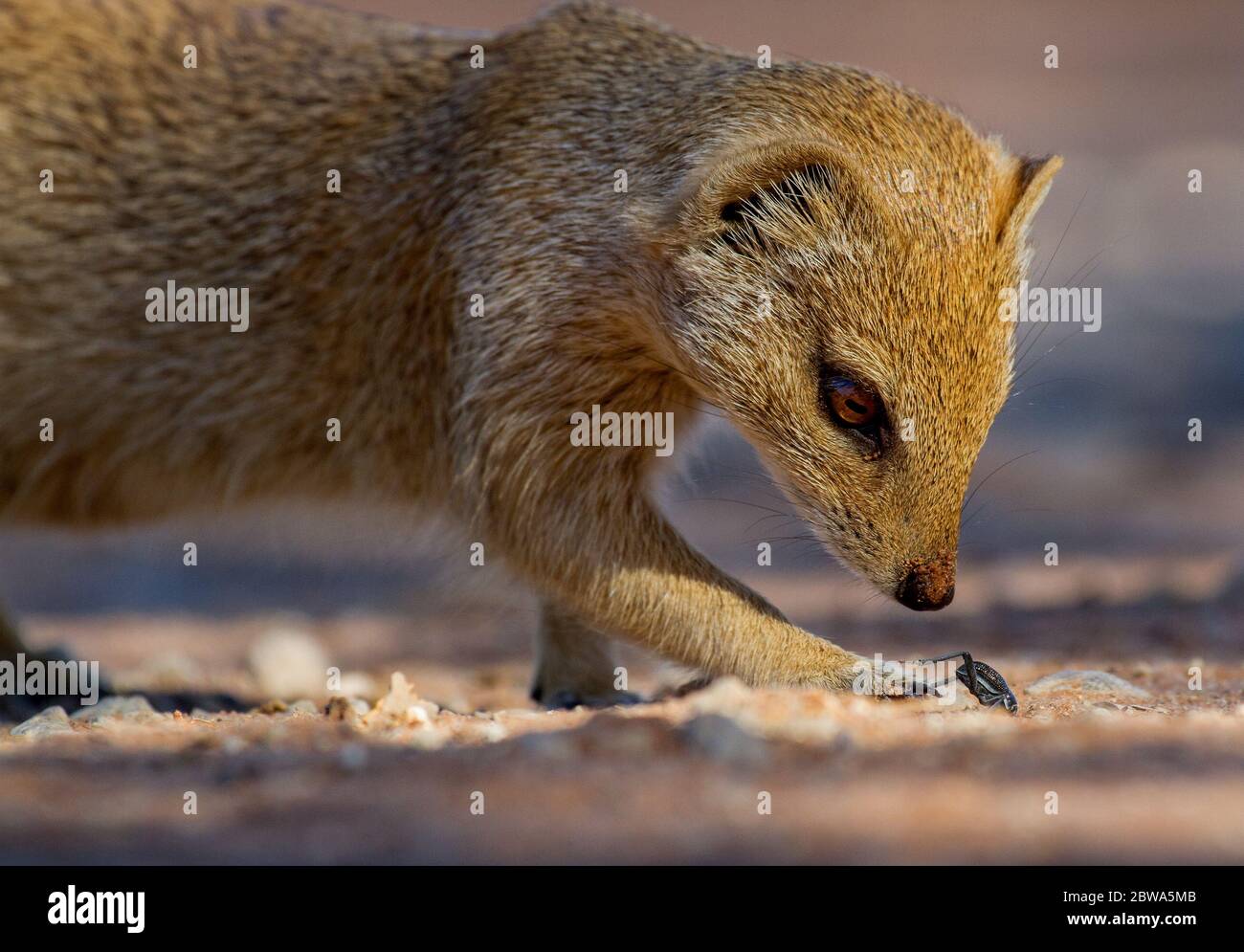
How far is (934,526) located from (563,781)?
162cm

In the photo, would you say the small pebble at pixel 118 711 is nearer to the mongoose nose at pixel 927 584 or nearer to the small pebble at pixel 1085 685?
the mongoose nose at pixel 927 584

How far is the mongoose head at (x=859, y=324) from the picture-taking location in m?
4.39

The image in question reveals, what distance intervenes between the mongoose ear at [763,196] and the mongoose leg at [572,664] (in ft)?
6.98

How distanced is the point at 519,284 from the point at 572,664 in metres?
1.87

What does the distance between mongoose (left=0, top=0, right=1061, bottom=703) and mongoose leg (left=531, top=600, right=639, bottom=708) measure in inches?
0.6

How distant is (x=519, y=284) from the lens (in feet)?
16.8

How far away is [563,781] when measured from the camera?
11.1 ft

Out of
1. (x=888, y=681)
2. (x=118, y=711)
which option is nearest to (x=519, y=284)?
(x=888, y=681)

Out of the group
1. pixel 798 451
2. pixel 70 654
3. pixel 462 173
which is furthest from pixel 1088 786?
pixel 70 654

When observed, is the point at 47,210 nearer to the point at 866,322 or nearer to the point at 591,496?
the point at 591,496

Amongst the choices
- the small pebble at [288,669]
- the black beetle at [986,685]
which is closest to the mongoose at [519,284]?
the black beetle at [986,685]

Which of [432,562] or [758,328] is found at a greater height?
[758,328]

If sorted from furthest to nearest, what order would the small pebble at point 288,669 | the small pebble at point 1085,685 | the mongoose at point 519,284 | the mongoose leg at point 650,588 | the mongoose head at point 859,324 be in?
1. the small pebble at point 288,669
2. the small pebble at point 1085,685
3. the mongoose leg at point 650,588
4. the mongoose at point 519,284
5. the mongoose head at point 859,324

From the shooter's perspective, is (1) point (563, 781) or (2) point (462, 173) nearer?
(1) point (563, 781)
